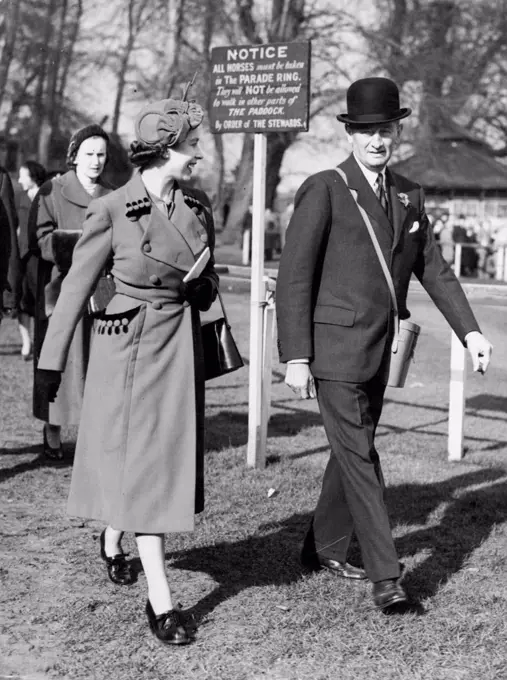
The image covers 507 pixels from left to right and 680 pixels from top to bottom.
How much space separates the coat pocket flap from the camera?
4641 mm

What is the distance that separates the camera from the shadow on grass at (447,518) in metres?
5.39

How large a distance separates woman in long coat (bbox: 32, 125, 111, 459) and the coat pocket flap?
2426mm

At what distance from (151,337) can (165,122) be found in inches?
30.8

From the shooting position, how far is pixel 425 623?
459cm

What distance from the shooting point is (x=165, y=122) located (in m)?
4.29

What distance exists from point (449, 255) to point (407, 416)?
2038cm

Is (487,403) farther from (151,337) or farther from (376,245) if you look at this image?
(151,337)

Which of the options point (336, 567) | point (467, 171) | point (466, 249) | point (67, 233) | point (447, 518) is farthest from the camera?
point (467, 171)

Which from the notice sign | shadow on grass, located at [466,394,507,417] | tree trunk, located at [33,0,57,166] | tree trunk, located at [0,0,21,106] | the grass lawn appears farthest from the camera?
tree trunk, located at [33,0,57,166]

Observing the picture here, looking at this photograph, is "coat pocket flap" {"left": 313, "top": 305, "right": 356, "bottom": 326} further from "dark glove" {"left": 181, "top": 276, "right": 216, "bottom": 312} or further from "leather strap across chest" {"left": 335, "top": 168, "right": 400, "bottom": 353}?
"dark glove" {"left": 181, "top": 276, "right": 216, "bottom": 312}

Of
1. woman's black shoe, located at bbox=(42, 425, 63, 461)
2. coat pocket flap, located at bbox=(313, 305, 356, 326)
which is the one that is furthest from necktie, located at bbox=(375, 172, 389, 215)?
woman's black shoe, located at bbox=(42, 425, 63, 461)

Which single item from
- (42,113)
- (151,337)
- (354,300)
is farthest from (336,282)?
(42,113)

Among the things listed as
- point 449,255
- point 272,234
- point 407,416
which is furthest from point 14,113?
point 407,416

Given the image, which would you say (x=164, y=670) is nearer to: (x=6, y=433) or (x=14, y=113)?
(x=6, y=433)
